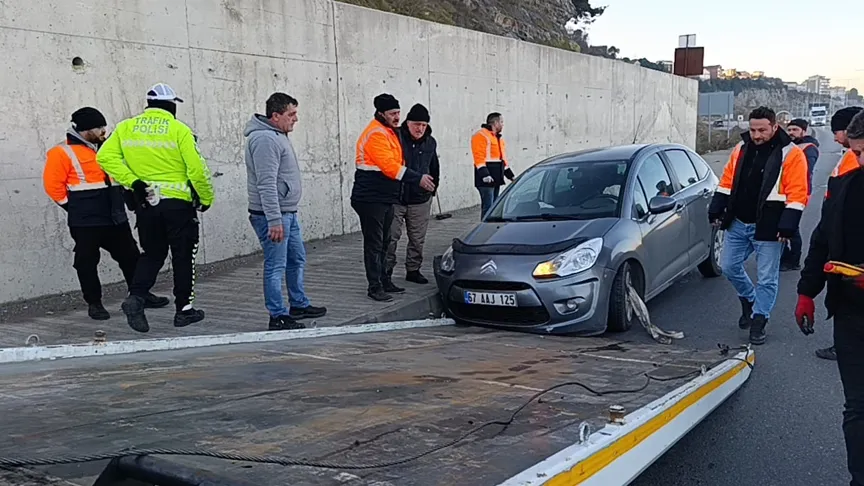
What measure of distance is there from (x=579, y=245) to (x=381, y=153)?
214cm

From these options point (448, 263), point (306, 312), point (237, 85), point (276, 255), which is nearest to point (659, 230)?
point (448, 263)

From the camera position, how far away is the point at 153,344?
4277 mm

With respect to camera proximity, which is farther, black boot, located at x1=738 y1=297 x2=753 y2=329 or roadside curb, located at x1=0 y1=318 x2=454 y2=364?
black boot, located at x1=738 y1=297 x2=753 y2=329

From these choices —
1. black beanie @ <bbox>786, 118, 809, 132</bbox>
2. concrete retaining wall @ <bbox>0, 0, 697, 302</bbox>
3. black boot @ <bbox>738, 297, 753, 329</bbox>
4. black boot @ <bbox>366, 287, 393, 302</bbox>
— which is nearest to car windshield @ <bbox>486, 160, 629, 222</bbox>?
black boot @ <bbox>366, 287, 393, 302</bbox>

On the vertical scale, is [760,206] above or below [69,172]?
below

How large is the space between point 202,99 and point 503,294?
15.0ft

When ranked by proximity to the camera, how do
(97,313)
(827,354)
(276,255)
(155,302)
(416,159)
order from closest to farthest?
(827,354) → (276,255) → (97,313) → (155,302) → (416,159)

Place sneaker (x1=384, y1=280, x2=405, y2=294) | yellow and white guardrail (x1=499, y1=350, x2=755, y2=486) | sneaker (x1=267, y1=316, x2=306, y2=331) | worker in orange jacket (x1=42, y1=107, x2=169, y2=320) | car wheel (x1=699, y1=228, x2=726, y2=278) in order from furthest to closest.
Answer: car wheel (x1=699, y1=228, x2=726, y2=278) → sneaker (x1=384, y1=280, x2=405, y2=294) → worker in orange jacket (x1=42, y1=107, x2=169, y2=320) → sneaker (x1=267, y1=316, x2=306, y2=331) → yellow and white guardrail (x1=499, y1=350, x2=755, y2=486)

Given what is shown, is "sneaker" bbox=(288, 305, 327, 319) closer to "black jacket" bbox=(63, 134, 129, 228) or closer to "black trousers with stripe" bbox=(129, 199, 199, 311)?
"black trousers with stripe" bbox=(129, 199, 199, 311)

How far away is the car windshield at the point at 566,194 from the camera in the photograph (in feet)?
20.7

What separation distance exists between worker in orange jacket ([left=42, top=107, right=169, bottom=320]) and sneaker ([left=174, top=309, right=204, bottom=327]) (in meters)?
0.86

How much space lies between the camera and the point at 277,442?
2.40m

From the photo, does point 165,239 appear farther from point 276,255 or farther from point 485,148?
point 485,148

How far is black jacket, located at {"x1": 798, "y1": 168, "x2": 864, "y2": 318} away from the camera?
10.4 ft
